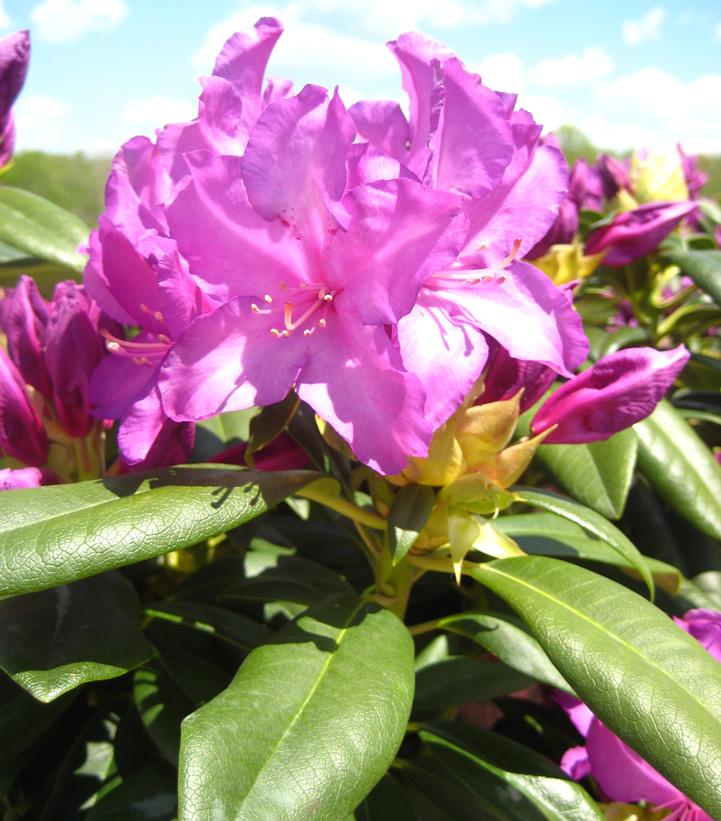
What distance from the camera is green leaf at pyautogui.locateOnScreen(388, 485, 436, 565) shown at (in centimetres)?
85

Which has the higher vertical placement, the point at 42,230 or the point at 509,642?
the point at 42,230

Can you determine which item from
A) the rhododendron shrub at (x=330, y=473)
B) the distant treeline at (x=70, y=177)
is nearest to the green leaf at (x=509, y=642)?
the rhododendron shrub at (x=330, y=473)

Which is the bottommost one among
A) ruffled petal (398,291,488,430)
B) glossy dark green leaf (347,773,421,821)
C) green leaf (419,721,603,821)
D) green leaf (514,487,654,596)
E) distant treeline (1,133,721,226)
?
distant treeline (1,133,721,226)

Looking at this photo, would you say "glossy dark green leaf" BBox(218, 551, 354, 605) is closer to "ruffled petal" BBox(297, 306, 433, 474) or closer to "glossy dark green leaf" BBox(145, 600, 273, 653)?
"glossy dark green leaf" BBox(145, 600, 273, 653)

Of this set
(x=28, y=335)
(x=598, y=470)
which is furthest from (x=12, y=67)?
(x=598, y=470)

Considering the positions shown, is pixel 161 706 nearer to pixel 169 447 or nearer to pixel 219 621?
pixel 219 621

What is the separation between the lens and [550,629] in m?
0.82

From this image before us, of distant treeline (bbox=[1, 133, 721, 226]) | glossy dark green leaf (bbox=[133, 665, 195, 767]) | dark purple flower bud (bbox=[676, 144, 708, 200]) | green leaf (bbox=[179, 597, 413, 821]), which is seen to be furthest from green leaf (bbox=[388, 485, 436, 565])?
distant treeline (bbox=[1, 133, 721, 226])

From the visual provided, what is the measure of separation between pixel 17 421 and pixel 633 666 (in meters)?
0.71

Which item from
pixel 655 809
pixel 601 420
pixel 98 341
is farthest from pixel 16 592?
pixel 655 809

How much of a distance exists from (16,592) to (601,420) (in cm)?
62

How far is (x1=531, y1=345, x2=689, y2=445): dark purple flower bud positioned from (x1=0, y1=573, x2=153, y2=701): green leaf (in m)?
0.52

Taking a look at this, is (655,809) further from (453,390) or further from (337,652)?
(453,390)

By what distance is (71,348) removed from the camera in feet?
3.16
